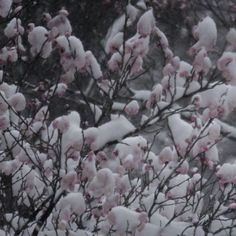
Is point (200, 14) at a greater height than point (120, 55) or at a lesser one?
greater

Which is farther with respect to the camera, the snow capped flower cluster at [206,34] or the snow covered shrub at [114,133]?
the snow covered shrub at [114,133]

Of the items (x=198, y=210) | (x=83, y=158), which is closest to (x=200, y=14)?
(x=198, y=210)

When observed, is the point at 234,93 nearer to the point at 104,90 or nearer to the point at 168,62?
the point at 168,62

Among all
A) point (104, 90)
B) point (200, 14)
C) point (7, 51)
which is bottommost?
point (104, 90)

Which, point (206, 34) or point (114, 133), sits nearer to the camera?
point (206, 34)

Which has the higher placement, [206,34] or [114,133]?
[206,34]

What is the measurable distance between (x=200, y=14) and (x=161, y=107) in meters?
9.30

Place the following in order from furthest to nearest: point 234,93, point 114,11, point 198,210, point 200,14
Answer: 1. point 200,14
2. point 114,11
3. point 198,210
4. point 234,93

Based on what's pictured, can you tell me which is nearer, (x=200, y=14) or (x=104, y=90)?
(x=104, y=90)

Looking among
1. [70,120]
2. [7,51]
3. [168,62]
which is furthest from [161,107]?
[7,51]

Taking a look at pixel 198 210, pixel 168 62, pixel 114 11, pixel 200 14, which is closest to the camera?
pixel 168 62

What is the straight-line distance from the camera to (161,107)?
3.35m

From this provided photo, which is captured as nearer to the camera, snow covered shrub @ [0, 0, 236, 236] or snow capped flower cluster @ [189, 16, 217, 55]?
snow capped flower cluster @ [189, 16, 217, 55]

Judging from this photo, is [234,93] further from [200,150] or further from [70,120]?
[70,120]
